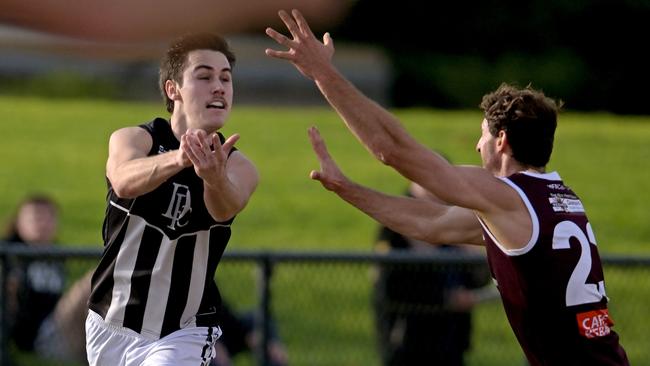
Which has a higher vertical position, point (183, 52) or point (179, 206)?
point (183, 52)

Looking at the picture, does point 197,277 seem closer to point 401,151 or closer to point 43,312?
point 401,151

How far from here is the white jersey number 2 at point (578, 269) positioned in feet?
14.2

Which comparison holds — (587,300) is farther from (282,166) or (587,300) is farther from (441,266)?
(282,166)

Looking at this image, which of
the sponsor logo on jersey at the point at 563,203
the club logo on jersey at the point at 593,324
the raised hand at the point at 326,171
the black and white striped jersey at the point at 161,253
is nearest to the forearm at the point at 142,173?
the black and white striped jersey at the point at 161,253

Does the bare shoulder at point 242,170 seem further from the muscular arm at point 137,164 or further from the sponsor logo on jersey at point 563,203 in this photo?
the sponsor logo on jersey at point 563,203

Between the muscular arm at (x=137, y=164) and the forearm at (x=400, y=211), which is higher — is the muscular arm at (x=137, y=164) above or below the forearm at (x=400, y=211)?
above

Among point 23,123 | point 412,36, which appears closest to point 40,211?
point 23,123

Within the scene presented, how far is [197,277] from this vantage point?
5000 mm

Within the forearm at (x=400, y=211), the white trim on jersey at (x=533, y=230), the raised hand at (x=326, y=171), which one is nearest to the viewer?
the white trim on jersey at (x=533, y=230)

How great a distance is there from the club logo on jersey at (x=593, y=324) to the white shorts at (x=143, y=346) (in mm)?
1627

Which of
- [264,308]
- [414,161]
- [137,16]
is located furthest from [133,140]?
[264,308]

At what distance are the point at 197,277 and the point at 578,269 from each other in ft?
5.34

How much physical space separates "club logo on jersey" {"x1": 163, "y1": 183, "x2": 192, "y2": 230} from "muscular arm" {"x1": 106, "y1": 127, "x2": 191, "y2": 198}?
0.66 feet

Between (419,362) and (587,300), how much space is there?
4773 mm
